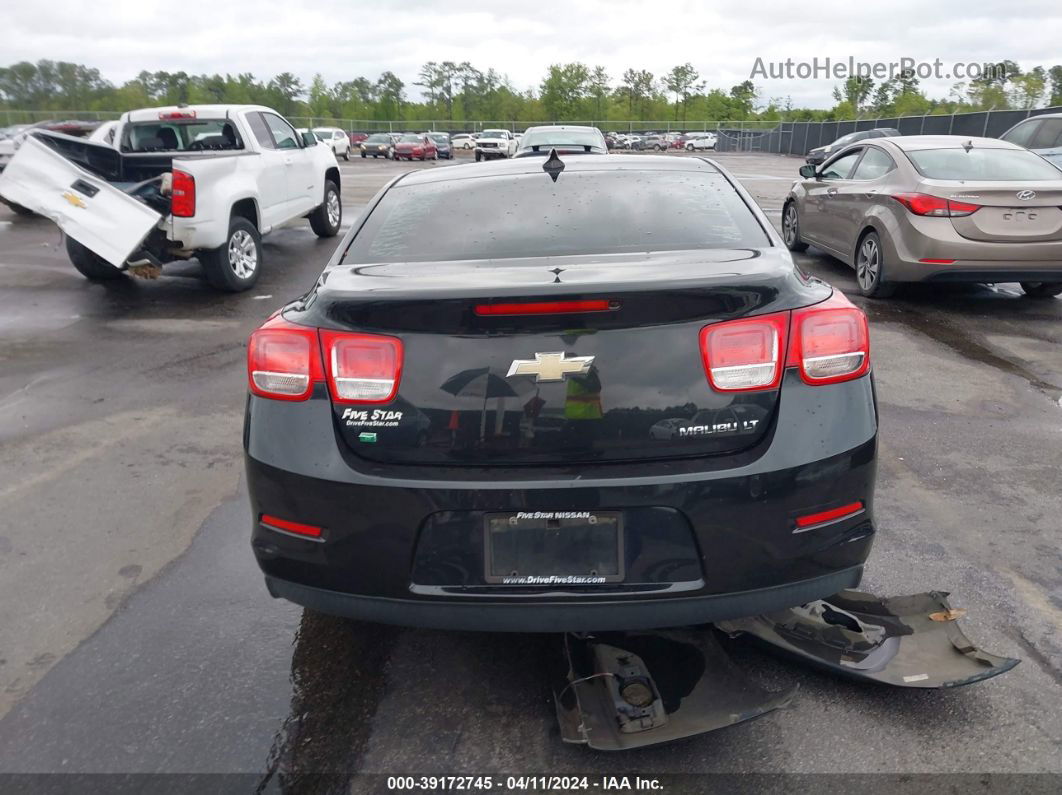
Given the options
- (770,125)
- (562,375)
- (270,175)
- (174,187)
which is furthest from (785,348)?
(770,125)

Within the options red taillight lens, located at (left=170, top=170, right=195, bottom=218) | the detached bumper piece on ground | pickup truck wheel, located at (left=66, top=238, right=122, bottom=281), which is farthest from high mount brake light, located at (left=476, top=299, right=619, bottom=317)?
pickup truck wheel, located at (left=66, top=238, right=122, bottom=281)

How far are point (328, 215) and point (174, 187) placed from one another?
4.58 metres

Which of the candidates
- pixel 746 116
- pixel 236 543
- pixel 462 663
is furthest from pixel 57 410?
pixel 746 116

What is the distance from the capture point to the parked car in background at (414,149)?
4289 cm

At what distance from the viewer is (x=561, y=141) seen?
13953 mm

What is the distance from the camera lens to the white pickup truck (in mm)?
7695

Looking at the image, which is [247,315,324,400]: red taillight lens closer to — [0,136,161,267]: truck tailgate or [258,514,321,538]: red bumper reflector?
[258,514,321,538]: red bumper reflector

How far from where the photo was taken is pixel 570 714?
2.47 m

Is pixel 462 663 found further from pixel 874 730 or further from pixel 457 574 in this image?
pixel 874 730

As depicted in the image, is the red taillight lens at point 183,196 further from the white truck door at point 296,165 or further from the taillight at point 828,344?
the taillight at point 828,344

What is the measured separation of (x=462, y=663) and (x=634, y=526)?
3.12 feet

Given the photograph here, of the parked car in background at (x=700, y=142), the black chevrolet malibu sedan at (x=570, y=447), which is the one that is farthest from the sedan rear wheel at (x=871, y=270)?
the parked car in background at (x=700, y=142)

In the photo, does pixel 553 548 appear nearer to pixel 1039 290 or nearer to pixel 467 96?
pixel 1039 290

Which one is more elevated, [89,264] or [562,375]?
[562,375]
